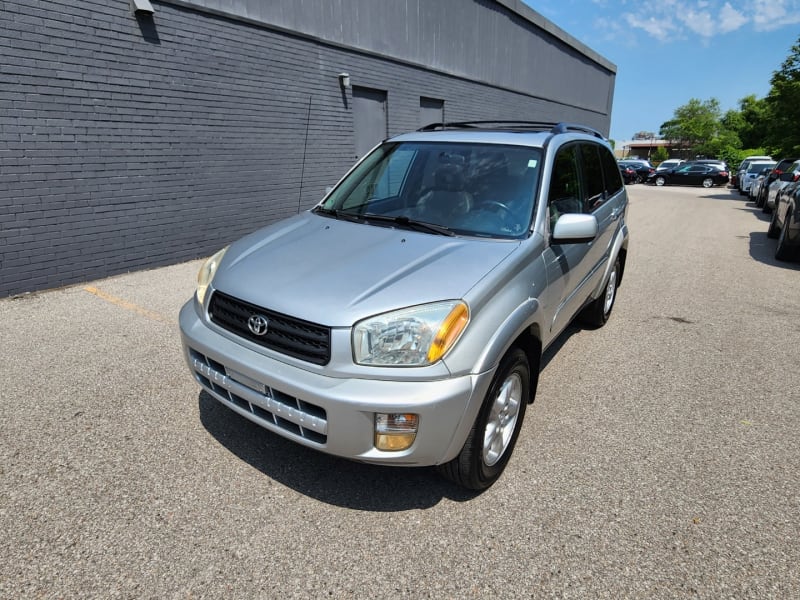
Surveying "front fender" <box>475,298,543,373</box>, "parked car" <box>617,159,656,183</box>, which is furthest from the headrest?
"parked car" <box>617,159,656,183</box>

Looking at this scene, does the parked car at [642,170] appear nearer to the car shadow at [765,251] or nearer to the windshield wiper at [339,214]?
the car shadow at [765,251]

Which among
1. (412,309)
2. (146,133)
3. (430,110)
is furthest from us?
(430,110)

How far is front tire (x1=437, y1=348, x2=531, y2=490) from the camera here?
2.31 metres

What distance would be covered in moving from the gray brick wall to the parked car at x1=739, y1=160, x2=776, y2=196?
1975 centimetres

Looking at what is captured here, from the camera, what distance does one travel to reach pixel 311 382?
212 centimetres

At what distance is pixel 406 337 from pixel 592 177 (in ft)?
9.17

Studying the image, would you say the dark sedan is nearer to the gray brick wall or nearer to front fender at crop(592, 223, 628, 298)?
the gray brick wall

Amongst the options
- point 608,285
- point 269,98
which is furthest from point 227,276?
point 269,98

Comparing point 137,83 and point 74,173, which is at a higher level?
point 137,83

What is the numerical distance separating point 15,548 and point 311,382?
4.84 feet

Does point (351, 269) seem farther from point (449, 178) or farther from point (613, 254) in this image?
point (613, 254)

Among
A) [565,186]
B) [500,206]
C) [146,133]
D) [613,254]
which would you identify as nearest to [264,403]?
[500,206]

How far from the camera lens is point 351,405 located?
2.04 meters

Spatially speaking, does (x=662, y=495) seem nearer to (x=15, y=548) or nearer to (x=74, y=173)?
(x=15, y=548)
